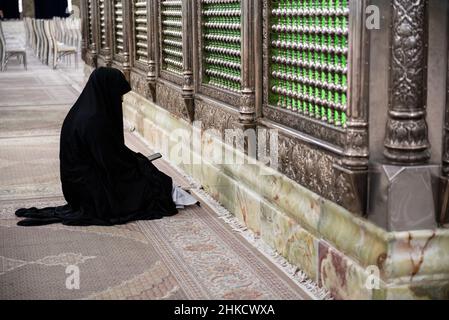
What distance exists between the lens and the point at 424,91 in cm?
272

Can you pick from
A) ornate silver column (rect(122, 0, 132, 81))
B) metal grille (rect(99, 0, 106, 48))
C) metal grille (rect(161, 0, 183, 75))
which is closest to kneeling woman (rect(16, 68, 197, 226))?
metal grille (rect(161, 0, 183, 75))

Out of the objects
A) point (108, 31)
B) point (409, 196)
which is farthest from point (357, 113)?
point (108, 31)

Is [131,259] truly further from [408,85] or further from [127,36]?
[127,36]

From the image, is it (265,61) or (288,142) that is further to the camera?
(265,61)

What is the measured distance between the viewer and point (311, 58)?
3410 millimetres

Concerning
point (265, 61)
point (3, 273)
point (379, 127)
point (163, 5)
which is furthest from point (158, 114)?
point (379, 127)

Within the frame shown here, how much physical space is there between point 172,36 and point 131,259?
8.79 ft

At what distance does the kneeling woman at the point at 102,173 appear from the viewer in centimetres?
451

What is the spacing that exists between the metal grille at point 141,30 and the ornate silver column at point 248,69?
2.89 metres

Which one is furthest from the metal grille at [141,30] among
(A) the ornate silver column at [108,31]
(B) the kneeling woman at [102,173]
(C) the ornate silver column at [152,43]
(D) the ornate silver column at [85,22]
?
(D) the ornate silver column at [85,22]

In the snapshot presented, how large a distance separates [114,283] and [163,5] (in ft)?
10.9

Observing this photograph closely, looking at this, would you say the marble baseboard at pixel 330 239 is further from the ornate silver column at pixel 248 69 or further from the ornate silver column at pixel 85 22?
the ornate silver column at pixel 85 22

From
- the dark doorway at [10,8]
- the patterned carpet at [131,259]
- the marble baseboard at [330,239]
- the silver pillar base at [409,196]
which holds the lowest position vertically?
the patterned carpet at [131,259]

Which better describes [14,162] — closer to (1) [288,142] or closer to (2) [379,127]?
(1) [288,142]
